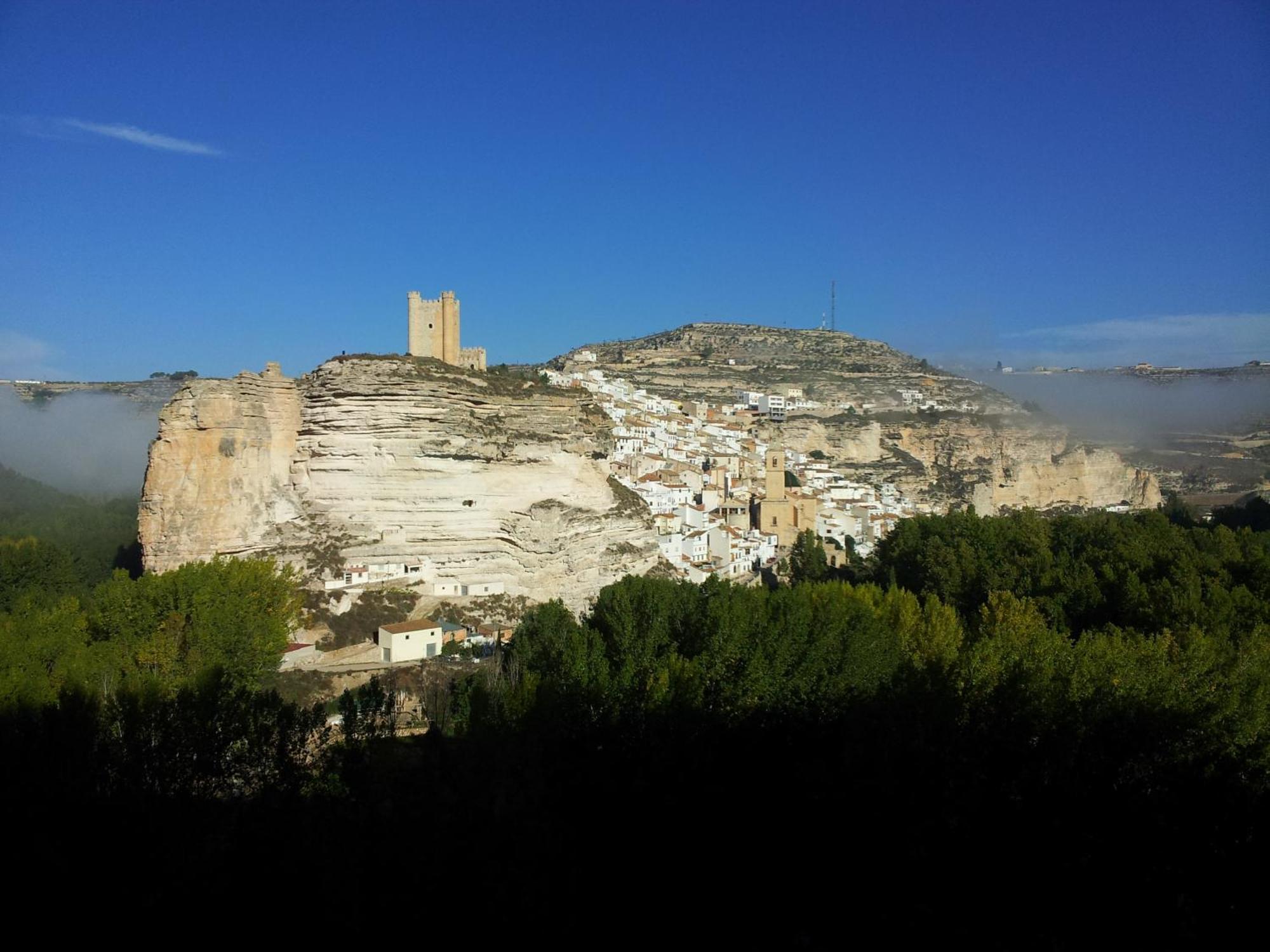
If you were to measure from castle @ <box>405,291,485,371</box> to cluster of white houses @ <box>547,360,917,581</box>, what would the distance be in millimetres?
9050

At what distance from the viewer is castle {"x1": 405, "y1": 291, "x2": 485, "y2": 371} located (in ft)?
120

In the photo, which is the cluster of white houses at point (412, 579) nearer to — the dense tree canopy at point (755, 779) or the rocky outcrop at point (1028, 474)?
the dense tree canopy at point (755, 779)

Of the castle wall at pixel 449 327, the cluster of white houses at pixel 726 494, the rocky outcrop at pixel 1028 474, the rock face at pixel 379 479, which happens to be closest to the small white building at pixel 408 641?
the rock face at pixel 379 479

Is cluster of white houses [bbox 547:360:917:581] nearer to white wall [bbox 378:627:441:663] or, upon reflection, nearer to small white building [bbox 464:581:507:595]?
small white building [bbox 464:581:507:595]

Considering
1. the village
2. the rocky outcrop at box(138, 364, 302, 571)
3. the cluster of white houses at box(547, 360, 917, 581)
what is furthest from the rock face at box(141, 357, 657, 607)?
the cluster of white houses at box(547, 360, 917, 581)

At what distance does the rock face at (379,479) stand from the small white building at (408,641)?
11.8 feet

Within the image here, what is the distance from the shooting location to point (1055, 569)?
25.2m

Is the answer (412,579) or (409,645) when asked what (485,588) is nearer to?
(412,579)

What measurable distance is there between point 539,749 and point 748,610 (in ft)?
25.4

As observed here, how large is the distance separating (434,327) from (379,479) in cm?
1123

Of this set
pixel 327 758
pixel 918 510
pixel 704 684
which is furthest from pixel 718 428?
pixel 327 758

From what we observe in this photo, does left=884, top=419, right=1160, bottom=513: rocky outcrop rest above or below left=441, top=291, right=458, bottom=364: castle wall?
below

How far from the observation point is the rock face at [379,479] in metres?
25.8

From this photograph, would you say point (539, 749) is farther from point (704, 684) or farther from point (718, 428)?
point (718, 428)
